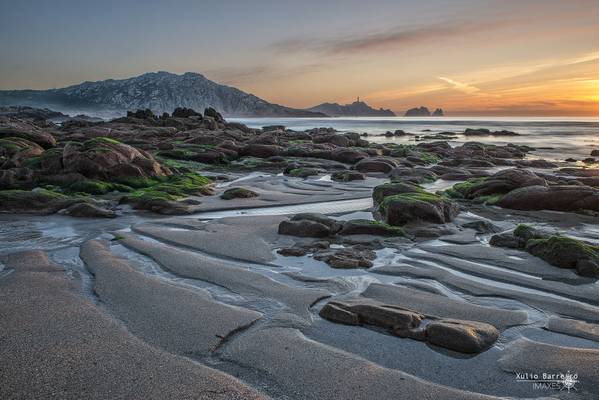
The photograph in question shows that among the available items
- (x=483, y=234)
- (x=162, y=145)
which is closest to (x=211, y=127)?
(x=162, y=145)

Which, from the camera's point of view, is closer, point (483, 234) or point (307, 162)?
point (483, 234)

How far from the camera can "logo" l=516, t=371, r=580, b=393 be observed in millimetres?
3186

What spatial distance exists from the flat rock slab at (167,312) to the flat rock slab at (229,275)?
0.42 m

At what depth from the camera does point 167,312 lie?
4297 millimetres

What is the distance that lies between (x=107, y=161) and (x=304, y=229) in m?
7.87

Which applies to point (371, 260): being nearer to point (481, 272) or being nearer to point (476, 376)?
point (481, 272)

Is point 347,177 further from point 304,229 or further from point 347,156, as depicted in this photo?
point 304,229

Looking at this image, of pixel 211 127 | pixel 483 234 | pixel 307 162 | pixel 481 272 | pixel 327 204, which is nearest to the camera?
pixel 481 272

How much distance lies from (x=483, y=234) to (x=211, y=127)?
37144 millimetres

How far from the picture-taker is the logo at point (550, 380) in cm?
319

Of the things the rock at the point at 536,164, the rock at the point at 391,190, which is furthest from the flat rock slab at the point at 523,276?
the rock at the point at 536,164

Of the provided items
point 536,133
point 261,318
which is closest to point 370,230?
point 261,318

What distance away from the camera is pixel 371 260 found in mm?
→ 6176

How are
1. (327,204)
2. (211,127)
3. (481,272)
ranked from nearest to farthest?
(481,272)
(327,204)
(211,127)
